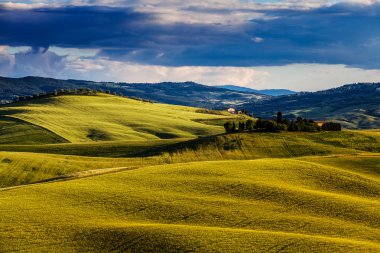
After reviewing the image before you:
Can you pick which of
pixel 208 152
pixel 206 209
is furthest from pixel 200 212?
pixel 208 152

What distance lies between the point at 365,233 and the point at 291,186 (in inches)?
799

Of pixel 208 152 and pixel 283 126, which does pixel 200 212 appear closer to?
pixel 208 152

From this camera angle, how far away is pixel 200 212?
6406 cm

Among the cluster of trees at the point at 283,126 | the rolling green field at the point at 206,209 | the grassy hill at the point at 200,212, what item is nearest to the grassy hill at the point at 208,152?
the cluster of trees at the point at 283,126

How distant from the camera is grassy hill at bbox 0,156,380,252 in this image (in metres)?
53.3

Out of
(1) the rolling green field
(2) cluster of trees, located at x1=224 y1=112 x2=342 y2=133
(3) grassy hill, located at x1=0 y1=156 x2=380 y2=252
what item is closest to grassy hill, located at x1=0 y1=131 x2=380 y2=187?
(2) cluster of trees, located at x1=224 y1=112 x2=342 y2=133

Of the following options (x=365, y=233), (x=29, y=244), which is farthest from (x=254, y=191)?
(x=29, y=244)

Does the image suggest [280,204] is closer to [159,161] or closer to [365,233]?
[365,233]

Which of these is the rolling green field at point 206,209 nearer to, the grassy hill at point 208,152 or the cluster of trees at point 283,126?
the grassy hill at point 208,152

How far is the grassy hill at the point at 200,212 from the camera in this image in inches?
2099

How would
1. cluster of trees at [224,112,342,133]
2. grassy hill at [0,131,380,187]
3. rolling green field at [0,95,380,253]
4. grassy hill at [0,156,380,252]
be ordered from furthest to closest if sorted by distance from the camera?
1. cluster of trees at [224,112,342,133]
2. grassy hill at [0,131,380,187]
3. rolling green field at [0,95,380,253]
4. grassy hill at [0,156,380,252]

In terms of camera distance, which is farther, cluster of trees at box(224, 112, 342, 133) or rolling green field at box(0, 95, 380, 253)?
cluster of trees at box(224, 112, 342, 133)

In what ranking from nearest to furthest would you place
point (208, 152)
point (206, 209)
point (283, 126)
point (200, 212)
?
point (200, 212)
point (206, 209)
point (208, 152)
point (283, 126)

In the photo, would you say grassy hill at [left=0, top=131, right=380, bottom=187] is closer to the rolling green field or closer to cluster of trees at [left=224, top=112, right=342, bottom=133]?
cluster of trees at [left=224, top=112, right=342, bottom=133]
